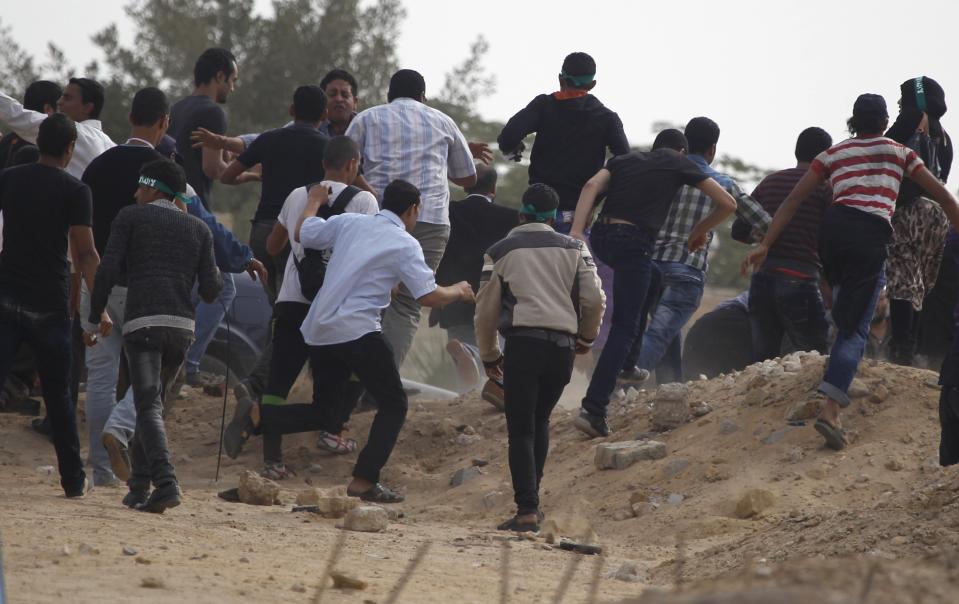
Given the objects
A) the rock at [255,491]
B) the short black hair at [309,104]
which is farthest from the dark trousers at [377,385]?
the short black hair at [309,104]

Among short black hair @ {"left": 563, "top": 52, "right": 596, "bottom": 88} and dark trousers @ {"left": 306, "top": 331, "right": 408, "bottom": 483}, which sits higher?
short black hair @ {"left": 563, "top": 52, "right": 596, "bottom": 88}

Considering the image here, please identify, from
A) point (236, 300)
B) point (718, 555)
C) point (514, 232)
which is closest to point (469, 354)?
point (236, 300)

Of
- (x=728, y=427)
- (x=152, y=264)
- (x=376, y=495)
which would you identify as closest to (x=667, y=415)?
(x=728, y=427)

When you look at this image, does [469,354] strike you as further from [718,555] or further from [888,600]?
[888,600]

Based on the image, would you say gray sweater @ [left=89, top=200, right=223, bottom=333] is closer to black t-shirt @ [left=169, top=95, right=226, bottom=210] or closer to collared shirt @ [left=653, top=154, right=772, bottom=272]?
black t-shirt @ [left=169, top=95, right=226, bottom=210]

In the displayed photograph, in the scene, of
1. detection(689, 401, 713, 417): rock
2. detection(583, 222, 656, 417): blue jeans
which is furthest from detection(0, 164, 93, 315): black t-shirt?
detection(689, 401, 713, 417): rock

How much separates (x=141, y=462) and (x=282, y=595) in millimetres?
2248

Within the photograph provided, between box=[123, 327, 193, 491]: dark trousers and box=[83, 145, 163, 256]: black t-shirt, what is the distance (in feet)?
3.75

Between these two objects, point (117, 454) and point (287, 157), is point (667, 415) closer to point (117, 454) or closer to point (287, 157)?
point (287, 157)

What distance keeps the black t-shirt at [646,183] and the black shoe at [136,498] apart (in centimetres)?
330

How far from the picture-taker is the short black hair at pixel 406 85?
9984 mm

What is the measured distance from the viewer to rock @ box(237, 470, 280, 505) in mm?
8367

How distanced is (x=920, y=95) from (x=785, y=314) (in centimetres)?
168

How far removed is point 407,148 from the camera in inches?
385
